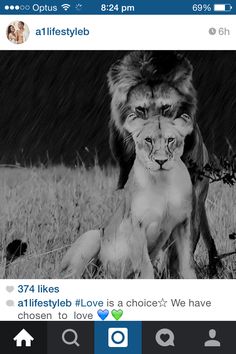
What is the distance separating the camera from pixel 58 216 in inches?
178

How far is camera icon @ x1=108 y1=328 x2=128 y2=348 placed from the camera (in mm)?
4449

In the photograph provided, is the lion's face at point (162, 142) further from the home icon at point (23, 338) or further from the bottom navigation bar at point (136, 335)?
the home icon at point (23, 338)

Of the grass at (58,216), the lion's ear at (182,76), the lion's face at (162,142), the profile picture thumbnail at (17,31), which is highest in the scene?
the profile picture thumbnail at (17,31)

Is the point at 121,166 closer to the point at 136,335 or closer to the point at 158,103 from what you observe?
the point at 158,103

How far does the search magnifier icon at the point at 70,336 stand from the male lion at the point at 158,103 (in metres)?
0.41

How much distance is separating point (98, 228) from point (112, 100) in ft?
1.45

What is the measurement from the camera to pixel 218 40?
4488mm

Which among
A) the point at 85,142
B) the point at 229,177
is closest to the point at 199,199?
the point at 229,177

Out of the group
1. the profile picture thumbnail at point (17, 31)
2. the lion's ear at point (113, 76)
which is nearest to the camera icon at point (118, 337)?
the lion's ear at point (113, 76)

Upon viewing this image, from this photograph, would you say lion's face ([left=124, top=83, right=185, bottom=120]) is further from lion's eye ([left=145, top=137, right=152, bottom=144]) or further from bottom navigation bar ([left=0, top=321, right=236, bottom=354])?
bottom navigation bar ([left=0, top=321, right=236, bottom=354])

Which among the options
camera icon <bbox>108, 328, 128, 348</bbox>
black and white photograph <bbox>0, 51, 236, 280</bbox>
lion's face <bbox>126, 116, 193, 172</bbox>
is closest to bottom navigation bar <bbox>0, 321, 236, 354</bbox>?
camera icon <bbox>108, 328, 128, 348</bbox>

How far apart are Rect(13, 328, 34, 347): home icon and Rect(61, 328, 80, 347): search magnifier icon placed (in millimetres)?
109

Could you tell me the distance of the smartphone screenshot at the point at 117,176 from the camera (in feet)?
14.6

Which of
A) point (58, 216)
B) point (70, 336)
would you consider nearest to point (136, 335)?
point (70, 336)
